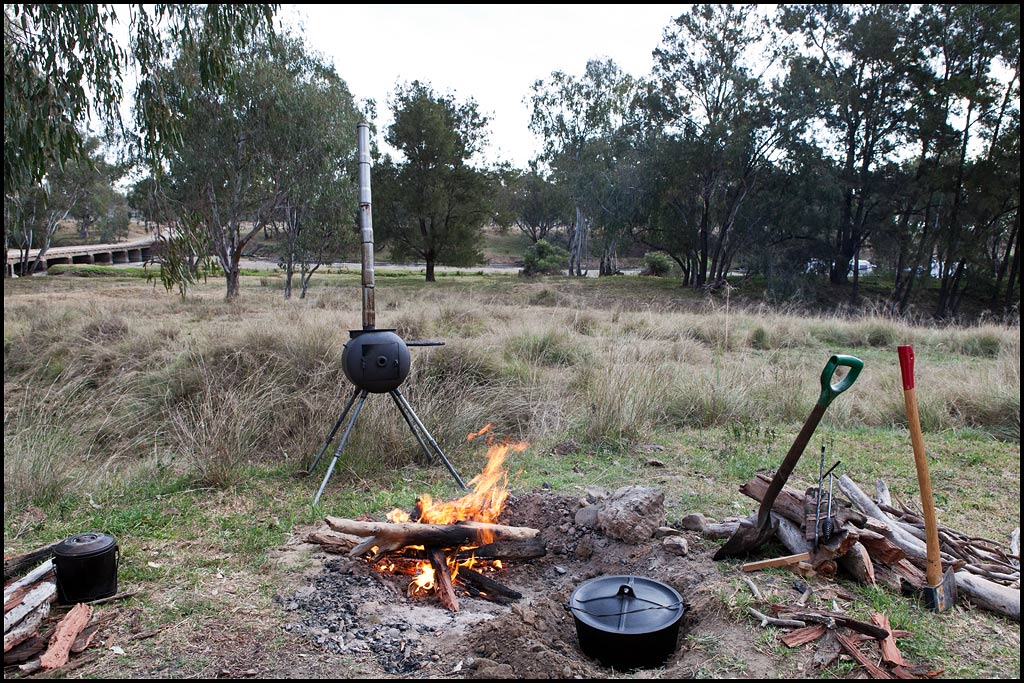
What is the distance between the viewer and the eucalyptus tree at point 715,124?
22.6 m

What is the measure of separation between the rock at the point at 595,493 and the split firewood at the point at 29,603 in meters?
2.73

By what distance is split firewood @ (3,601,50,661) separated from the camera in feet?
8.16

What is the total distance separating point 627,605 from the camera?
2.67 meters

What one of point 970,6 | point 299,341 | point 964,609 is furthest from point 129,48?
point 970,6

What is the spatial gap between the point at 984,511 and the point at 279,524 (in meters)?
4.40

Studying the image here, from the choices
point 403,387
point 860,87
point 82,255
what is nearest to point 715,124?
point 860,87

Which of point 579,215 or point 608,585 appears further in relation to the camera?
point 579,215

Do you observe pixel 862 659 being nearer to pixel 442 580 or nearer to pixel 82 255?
pixel 442 580

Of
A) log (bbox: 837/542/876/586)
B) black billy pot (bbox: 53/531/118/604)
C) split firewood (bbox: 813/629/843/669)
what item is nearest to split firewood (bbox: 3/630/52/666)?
black billy pot (bbox: 53/531/118/604)

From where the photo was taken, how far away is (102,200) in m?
37.2

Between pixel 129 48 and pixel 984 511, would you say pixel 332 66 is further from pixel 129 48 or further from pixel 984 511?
pixel 984 511

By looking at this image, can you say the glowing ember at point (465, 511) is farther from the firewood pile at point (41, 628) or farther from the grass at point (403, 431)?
the firewood pile at point (41, 628)

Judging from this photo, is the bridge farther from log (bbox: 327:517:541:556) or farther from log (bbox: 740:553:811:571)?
log (bbox: 740:553:811:571)

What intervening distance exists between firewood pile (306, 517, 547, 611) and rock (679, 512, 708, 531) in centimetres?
81
